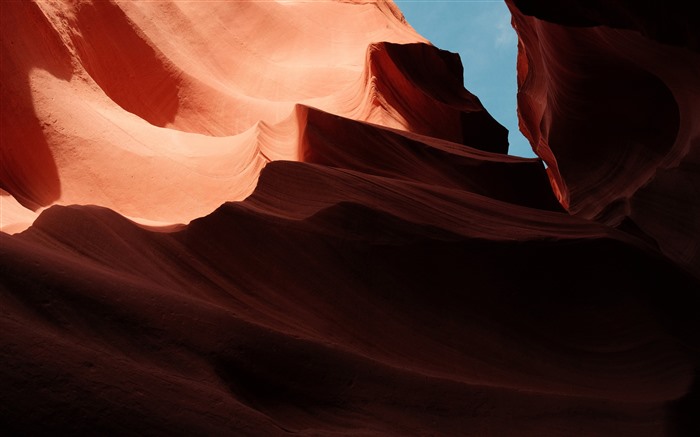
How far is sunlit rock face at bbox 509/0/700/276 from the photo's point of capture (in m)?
7.97

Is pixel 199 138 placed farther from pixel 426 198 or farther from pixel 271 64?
pixel 271 64

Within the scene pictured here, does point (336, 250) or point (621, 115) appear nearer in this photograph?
point (336, 250)

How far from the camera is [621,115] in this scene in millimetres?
10148

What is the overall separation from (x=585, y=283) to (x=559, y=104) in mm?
5316

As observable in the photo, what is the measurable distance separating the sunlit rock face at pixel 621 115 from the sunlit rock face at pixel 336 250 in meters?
0.03

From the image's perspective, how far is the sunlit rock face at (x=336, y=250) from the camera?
3.59 m

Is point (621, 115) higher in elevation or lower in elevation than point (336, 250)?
higher

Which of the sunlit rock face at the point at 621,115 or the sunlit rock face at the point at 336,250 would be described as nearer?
the sunlit rock face at the point at 336,250

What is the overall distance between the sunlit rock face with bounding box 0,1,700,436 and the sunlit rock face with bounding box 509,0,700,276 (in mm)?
29

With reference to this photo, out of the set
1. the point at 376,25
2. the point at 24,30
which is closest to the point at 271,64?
the point at 376,25

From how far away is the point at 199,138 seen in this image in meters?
8.07

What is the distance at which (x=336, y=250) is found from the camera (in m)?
5.19

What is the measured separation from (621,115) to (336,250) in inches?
228

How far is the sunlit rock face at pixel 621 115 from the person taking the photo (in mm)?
7973
